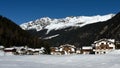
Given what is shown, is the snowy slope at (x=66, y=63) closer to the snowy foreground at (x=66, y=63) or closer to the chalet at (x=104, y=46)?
the snowy foreground at (x=66, y=63)

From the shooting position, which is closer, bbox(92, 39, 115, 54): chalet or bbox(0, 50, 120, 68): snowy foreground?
bbox(0, 50, 120, 68): snowy foreground

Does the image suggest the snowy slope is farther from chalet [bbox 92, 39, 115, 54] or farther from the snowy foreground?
chalet [bbox 92, 39, 115, 54]

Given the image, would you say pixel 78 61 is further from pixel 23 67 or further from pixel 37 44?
pixel 37 44

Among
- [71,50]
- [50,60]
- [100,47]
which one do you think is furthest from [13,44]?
[50,60]

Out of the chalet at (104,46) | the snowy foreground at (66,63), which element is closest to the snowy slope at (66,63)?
the snowy foreground at (66,63)

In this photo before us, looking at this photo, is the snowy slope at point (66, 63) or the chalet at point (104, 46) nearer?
the snowy slope at point (66, 63)

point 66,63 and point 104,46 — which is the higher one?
point 104,46

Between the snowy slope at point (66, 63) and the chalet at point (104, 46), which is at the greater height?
the chalet at point (104, 46)

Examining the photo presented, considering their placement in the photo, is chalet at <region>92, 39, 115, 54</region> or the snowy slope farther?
chalet at <region>92, 39, 115, 54</region>

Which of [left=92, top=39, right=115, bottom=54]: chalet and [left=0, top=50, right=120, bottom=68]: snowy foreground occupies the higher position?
[left=92, top=39, right=115, bottom=54]: chalet

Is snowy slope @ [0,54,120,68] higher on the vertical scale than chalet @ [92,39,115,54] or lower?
lower

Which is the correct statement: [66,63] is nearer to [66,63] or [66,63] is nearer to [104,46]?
[66,63]

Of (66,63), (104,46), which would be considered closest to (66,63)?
(66,63)

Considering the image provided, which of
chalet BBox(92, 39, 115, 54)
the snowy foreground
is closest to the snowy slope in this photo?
the snowy foreground
